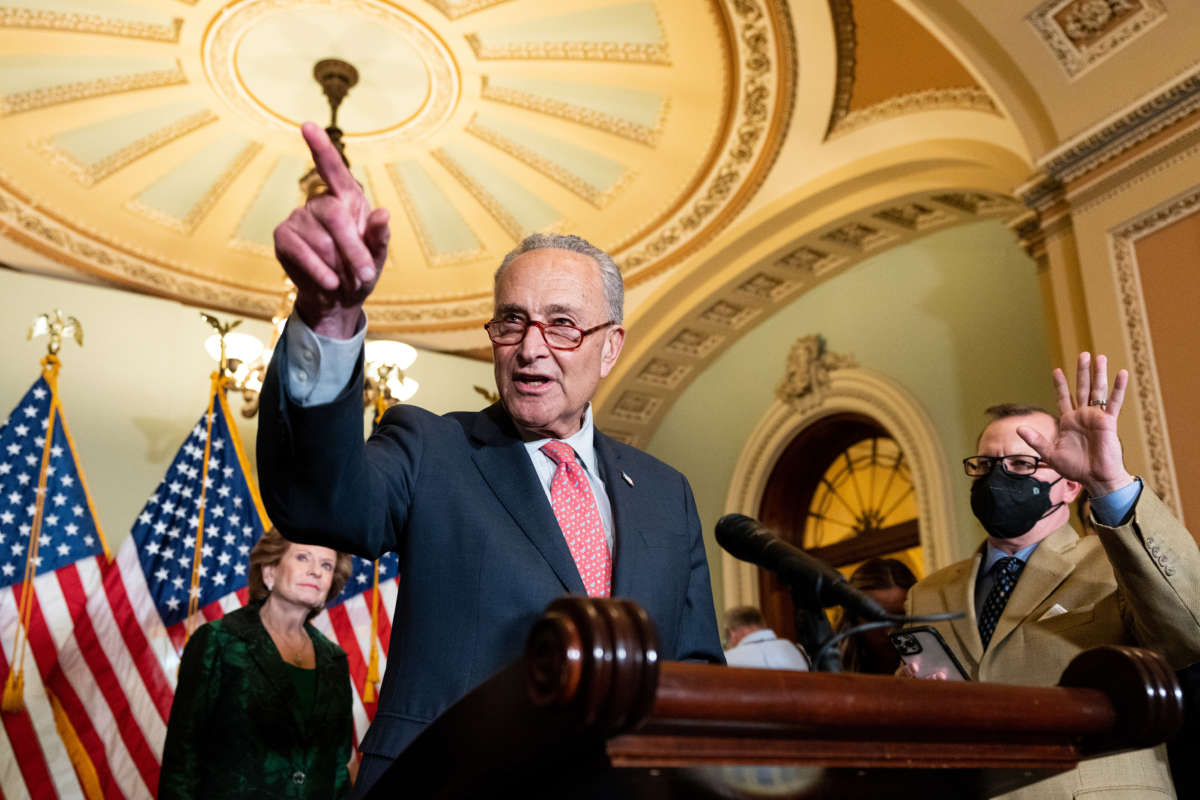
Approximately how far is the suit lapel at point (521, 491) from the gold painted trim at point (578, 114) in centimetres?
536

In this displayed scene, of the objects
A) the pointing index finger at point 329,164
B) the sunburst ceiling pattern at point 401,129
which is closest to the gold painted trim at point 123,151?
the sunburst ceiling pattern at point 401,129

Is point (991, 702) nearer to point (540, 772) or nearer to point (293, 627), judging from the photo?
point (540, 772)

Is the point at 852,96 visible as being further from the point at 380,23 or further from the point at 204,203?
the point at 204,203

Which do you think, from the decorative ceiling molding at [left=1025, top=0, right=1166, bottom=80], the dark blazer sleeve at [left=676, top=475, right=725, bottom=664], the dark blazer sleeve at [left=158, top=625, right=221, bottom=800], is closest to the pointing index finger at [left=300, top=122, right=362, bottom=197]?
the dark blazer sleeve at [left=676, top=475, right=725, bottom=664]

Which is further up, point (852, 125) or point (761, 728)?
point (852, 125)

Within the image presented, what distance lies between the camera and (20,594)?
4461 millimetres

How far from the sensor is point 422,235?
757cm

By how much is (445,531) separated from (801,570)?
45 cm

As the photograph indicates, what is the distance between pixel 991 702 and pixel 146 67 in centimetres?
649

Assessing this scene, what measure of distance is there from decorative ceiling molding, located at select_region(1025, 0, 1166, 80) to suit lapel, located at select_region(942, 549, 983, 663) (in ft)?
9.50

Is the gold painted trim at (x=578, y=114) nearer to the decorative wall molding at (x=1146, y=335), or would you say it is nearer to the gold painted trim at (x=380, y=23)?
the gold painted trim at (x=380, y=23)

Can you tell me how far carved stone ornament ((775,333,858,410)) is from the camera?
6953mm

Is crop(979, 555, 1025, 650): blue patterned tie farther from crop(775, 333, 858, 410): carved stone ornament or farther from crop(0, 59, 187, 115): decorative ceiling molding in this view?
crop(0, 59, 187, 115): decorative ceiling molding

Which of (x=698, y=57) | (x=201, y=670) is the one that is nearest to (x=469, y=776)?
(x=201, y=670)
